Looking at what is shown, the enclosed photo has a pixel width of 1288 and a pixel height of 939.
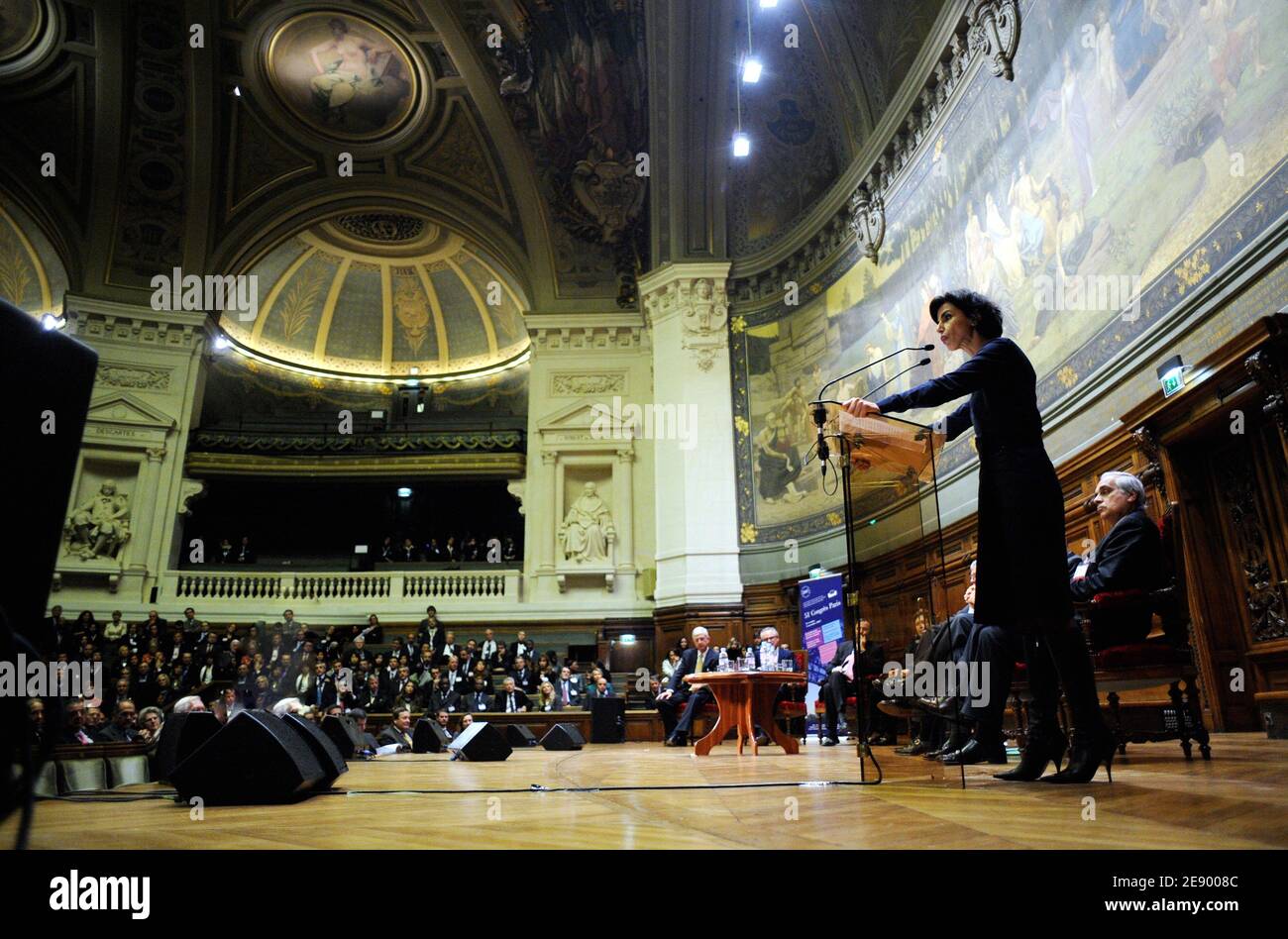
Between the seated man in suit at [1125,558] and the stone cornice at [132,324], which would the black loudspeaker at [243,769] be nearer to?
the seated man in suit at [1125,558]

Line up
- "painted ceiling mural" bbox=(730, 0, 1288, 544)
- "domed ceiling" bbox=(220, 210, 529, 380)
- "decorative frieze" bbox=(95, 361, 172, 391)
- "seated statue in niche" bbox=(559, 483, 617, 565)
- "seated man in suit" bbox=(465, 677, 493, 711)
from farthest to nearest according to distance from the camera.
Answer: "domed ceiling" bbox=(220, 210, 529, 380) → "decorative frieze" bbox=(95, 361, 172, 391) → "seated statue in niche" bbox=(559, 483, 617, 565) → "seated man in suit" bbox=(465, 677, 493, 711) → "painted ceiling mural" bbox=(730, 0, 1288, 544)

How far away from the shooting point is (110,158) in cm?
1675

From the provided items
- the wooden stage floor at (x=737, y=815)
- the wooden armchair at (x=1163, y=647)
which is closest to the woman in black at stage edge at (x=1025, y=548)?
the wooden stage floor at (x=737, y=815)

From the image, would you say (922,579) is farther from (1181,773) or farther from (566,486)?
(566,486)

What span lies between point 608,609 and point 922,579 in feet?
41.2

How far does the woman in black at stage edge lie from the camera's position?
2.49 m

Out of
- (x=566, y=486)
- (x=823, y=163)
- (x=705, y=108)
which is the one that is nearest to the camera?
(x=823, y=163)

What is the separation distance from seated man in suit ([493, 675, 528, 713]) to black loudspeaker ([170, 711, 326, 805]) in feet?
29.6

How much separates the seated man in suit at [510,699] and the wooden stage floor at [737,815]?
831cm

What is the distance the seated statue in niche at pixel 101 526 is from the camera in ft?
49.6

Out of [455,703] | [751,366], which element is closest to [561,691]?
[455,703]

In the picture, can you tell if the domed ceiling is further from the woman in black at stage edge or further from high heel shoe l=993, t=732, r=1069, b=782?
high heel shoe l=993, t=732, r=1069, b=782

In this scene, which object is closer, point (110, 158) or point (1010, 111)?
point (1010, 111)

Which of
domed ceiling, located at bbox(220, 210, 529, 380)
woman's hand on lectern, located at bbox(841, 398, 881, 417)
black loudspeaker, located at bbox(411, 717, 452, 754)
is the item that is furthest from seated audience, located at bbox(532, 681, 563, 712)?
domed ceiling, located at bbox(220, 210, 529, 380)
